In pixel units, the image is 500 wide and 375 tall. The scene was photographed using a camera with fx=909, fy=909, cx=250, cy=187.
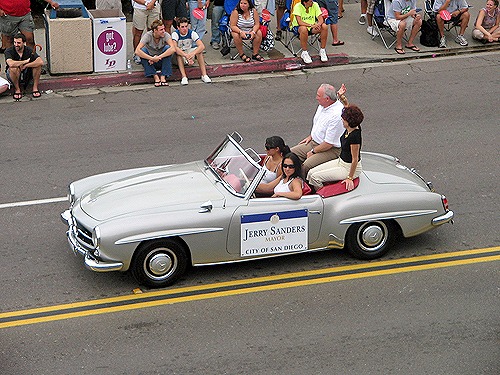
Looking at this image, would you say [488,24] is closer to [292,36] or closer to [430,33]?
[430,33]

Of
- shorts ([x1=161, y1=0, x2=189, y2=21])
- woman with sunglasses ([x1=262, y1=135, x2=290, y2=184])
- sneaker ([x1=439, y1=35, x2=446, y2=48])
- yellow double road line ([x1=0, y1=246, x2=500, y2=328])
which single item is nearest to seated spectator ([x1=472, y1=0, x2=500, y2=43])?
sneaker ([x1=439, y1=35, x2=446, y2=48])

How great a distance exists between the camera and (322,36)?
1678 centimetres

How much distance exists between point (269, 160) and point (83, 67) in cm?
670

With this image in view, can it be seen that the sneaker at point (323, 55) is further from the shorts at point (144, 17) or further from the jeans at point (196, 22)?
the shorts at point (144, 17)

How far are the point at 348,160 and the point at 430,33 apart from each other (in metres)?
8.69

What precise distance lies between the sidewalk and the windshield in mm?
6014

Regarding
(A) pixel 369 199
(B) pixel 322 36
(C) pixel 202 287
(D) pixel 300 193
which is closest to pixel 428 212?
(A) pixel 369 199

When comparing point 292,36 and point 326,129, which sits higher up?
point 326,129

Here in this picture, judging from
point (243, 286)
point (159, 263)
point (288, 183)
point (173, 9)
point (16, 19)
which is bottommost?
point (243, 286)

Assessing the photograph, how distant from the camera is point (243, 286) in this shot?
9.36 metres

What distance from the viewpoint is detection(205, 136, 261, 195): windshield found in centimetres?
958

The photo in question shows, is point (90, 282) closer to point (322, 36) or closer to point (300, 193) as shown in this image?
point (300, 193)

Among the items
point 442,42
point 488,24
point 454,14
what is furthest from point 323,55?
point 488,24

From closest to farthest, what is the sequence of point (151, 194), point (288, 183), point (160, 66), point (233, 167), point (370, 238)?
1. point (151, 194)
2. point (288, 183)
3. point (370, 238)
4. point (233, 167)
5. point (160, 66)
